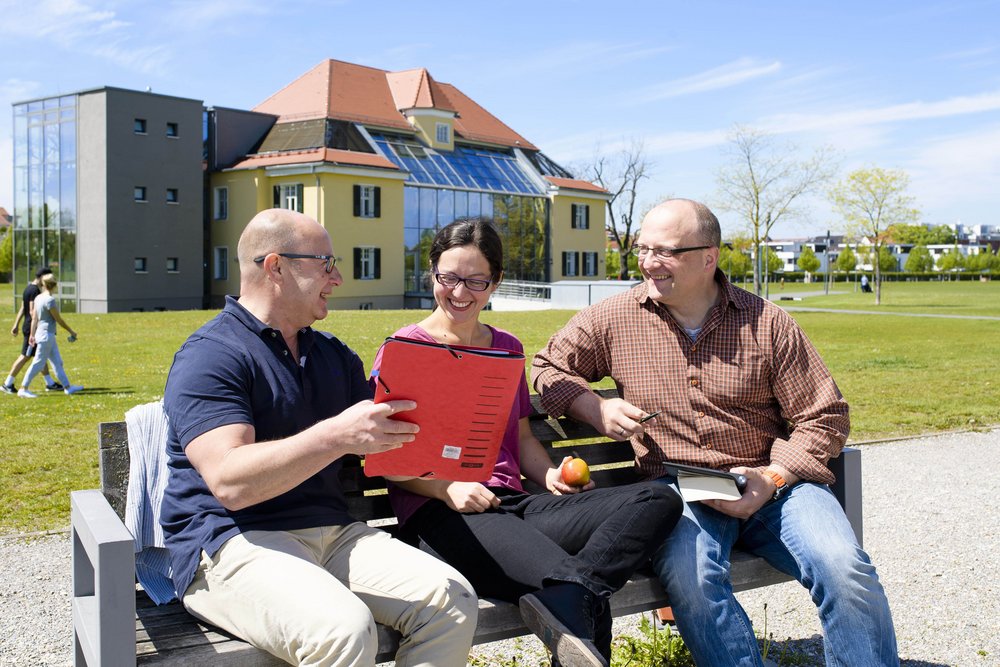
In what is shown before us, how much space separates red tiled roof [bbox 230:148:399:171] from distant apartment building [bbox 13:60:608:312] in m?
0.09

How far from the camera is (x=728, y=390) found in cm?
370

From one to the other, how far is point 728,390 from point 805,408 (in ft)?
0.99

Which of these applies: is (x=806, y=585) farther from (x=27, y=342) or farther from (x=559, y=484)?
(x=27, y=342)

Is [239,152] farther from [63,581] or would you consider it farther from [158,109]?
[63,581]

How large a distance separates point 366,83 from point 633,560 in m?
46.6

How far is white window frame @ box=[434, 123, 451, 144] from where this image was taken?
46.7m

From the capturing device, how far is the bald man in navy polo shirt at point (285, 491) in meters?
2.60

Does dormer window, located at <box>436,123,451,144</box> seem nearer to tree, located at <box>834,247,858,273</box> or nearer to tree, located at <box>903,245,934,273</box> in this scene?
tree, located at <box>834,247,858,273</box>

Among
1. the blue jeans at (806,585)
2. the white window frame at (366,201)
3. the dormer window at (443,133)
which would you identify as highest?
the dormer window at (443,133)

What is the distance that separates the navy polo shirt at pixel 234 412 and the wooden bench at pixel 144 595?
203mm

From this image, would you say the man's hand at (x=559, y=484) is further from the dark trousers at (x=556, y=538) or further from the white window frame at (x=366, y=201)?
the white window frame at (x=366, y=201)

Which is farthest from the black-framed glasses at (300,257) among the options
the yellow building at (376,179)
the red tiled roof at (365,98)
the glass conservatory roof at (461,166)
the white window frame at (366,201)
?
the red tiled roof at (365,98)

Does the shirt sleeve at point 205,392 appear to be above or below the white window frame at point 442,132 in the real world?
below

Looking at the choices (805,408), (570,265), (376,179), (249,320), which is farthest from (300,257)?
(570,265)
